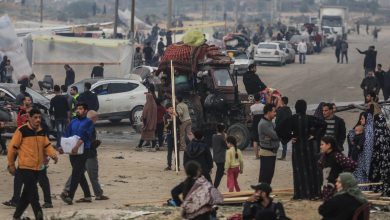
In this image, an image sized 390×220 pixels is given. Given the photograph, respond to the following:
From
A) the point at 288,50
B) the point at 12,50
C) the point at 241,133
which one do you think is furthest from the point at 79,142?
the point at 288,50

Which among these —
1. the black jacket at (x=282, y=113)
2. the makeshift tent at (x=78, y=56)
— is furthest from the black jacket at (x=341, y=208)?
the makeshift tent at (x=78, y=56)

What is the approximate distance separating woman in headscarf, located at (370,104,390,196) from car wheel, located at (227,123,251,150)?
335 inches

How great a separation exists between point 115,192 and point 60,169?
3.03 meters

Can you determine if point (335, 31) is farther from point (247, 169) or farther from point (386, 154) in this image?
point (386, 154)

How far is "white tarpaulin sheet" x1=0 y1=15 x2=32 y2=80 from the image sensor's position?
40125 millimetres

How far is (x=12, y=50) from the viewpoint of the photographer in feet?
132

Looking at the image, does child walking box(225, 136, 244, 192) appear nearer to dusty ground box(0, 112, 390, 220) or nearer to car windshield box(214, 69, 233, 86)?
dusty ground box(0, 112, 390, 220)

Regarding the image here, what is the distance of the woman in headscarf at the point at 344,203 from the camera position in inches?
496

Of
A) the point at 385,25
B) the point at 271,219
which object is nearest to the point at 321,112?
the point at 271,219

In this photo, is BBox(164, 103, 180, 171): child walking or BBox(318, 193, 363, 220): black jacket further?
BBox(164, 103, 180, 171): child walking

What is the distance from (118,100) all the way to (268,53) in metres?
27.6

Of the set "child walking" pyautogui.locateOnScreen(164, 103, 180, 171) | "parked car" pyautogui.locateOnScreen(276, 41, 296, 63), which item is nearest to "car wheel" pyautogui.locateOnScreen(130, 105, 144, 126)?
"child walking" pyautogui.locateOnScreen(164, 103, 180, 171)

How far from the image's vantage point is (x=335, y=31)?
8594cm

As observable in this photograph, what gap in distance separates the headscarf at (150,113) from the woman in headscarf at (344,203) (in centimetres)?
1386
